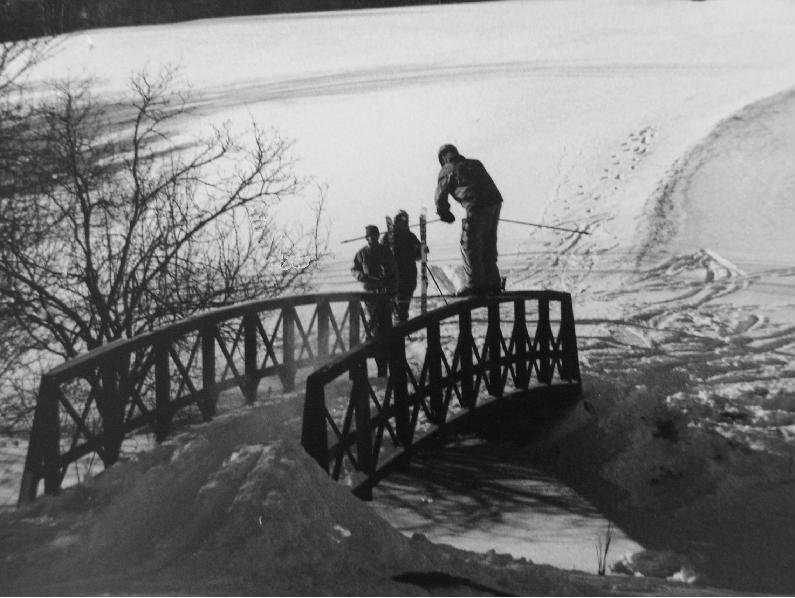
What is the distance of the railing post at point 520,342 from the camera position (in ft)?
37.4

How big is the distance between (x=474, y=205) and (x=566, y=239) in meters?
9.39

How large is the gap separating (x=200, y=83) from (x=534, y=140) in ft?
26.7

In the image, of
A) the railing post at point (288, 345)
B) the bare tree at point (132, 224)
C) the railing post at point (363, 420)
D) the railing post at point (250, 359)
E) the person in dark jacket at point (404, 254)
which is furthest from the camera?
the bare tree at point (132, 224)

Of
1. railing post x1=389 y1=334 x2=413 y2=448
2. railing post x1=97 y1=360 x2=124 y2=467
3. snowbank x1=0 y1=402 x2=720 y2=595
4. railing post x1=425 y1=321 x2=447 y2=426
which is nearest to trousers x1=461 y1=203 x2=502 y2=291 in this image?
railing post x1=425 y1=321 x2=447 y2=426

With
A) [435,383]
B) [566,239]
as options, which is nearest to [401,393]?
[435,383]

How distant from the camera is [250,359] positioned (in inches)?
444

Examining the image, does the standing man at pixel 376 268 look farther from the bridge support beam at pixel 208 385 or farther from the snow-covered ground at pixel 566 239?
the bridge support beam at pixel 208 385

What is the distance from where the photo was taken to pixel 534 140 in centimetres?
2298

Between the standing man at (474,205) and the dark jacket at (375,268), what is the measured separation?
7.79 feet

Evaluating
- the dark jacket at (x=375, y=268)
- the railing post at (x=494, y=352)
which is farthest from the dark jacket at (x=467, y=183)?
the dark jacket at (x=375, y=268)

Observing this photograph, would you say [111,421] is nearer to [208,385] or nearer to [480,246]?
[208,385]

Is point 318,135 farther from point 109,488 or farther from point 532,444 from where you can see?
point 109,488

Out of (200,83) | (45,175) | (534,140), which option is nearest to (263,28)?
(200,83)

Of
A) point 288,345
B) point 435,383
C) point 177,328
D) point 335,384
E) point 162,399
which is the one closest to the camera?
point 177,328
